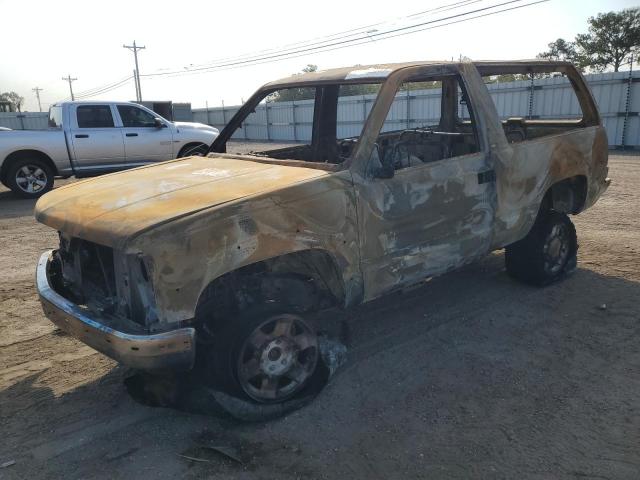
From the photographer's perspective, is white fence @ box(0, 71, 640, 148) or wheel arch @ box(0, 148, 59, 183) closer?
wheel arch @ box(0, 148, 59, 183)

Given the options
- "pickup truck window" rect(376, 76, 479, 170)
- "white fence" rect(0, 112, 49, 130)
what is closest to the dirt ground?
"pickup truck window" rect(376, 76, 479, 170)

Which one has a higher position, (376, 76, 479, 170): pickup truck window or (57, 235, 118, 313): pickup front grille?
(376, 76, 479, 170): pickup truck window

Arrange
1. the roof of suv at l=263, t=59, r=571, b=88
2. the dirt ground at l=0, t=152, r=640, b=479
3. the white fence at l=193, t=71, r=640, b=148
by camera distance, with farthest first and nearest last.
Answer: the white fence at l=193, t=71, r=640, b=148 → the roof of suv at l=263, t=59, r=571, b=88 → the dirt ground at l=0, t=152, r=640, b=479

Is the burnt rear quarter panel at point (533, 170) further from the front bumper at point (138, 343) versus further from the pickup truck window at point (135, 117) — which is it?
the pickup truck window at point (135, 117)

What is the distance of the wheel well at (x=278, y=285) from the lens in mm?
3080

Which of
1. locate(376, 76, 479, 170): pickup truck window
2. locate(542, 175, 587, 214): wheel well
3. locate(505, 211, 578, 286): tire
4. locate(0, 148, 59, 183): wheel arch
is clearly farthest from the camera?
locate(0, 148, 59, 183): wheel arch

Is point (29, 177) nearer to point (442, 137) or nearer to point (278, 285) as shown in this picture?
point (442, 137)

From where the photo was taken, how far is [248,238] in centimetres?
280

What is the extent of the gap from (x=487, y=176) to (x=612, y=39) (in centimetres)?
3772

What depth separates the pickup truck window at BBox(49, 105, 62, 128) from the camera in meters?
11.2

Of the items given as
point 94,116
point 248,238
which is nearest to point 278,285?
point 248,238

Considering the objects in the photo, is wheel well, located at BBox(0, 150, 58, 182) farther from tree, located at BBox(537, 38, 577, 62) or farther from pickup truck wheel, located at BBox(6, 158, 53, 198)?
tree, located at BBox(537, 38, 577, 62)

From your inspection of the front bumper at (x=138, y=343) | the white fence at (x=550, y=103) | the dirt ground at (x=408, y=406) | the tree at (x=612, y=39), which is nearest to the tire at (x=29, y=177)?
the white fence at (x=550, y=103)

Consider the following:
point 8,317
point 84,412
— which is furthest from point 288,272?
point 8,317
